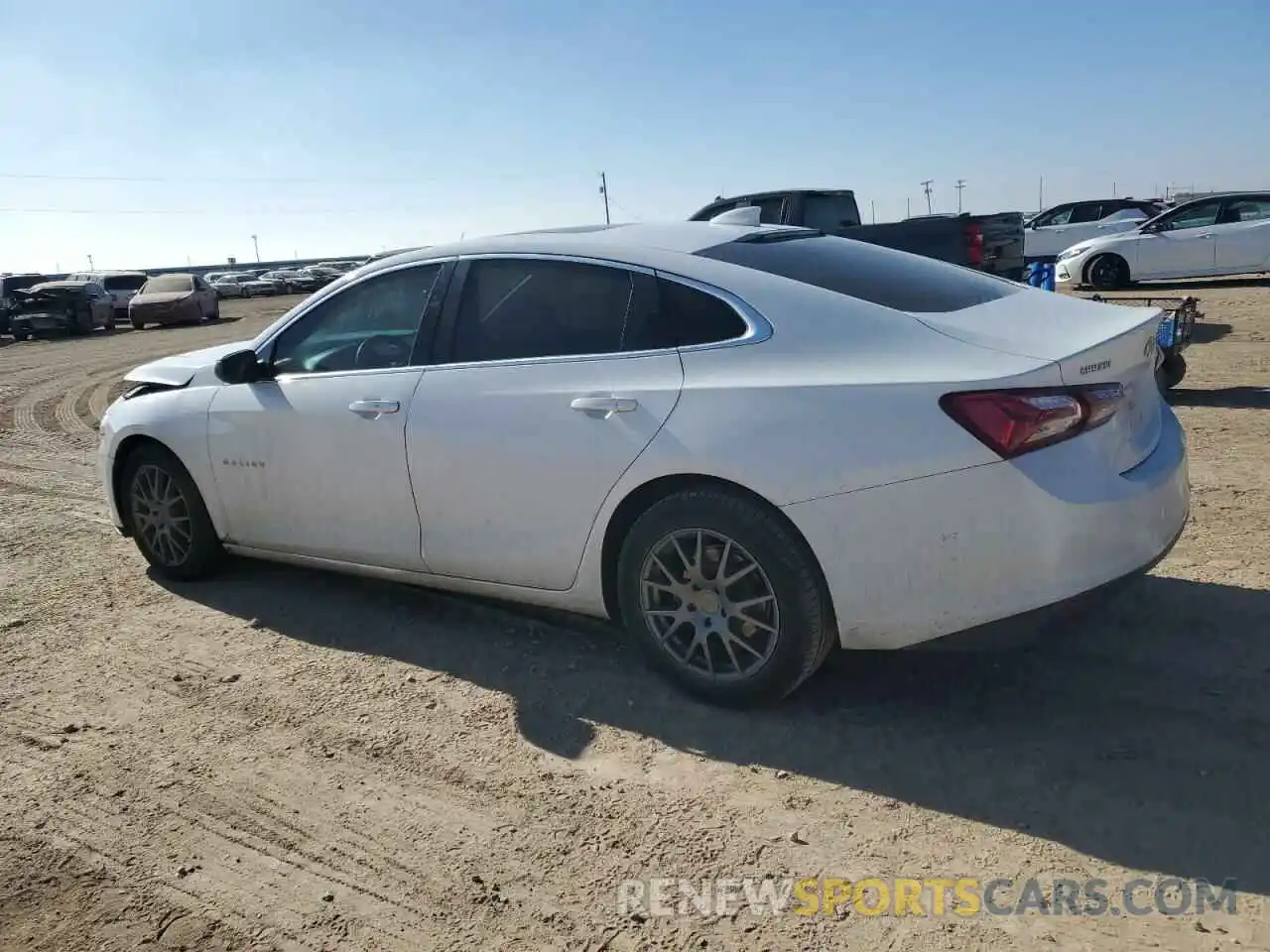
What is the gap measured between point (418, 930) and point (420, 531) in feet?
6.14

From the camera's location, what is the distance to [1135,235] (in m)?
18.1

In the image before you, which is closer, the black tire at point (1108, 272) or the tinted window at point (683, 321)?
the tinted window at point (683, 321)

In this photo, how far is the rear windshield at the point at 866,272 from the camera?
3.63 m

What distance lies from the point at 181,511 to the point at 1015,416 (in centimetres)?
395

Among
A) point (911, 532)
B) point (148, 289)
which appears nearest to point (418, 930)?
point (911, 532)

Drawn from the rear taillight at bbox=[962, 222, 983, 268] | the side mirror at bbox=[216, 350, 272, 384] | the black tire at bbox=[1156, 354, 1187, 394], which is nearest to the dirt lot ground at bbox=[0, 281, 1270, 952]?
the side mirror at bbox=[216, 350, 272, 384]

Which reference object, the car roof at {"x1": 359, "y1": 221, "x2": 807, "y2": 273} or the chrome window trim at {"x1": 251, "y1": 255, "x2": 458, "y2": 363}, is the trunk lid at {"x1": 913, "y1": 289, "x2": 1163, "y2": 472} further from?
the chrome window trim at {"x1": 251, "y1": 255, "x2": 458, "y2": 363}

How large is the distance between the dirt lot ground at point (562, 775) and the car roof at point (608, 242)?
60.1 inches

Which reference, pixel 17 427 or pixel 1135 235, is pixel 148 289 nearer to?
pixel 17 427

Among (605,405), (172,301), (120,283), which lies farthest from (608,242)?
(120,283)

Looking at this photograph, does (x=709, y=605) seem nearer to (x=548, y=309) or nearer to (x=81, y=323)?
(x=548, y=309)

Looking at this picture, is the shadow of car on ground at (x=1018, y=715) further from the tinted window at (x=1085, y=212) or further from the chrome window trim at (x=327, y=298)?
the tinted window at (x=1085, y=212)

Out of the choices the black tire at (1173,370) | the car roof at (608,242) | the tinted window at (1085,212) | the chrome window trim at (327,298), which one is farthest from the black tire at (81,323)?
the black tire at (1173,370)

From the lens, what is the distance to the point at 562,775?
10.8 feet
